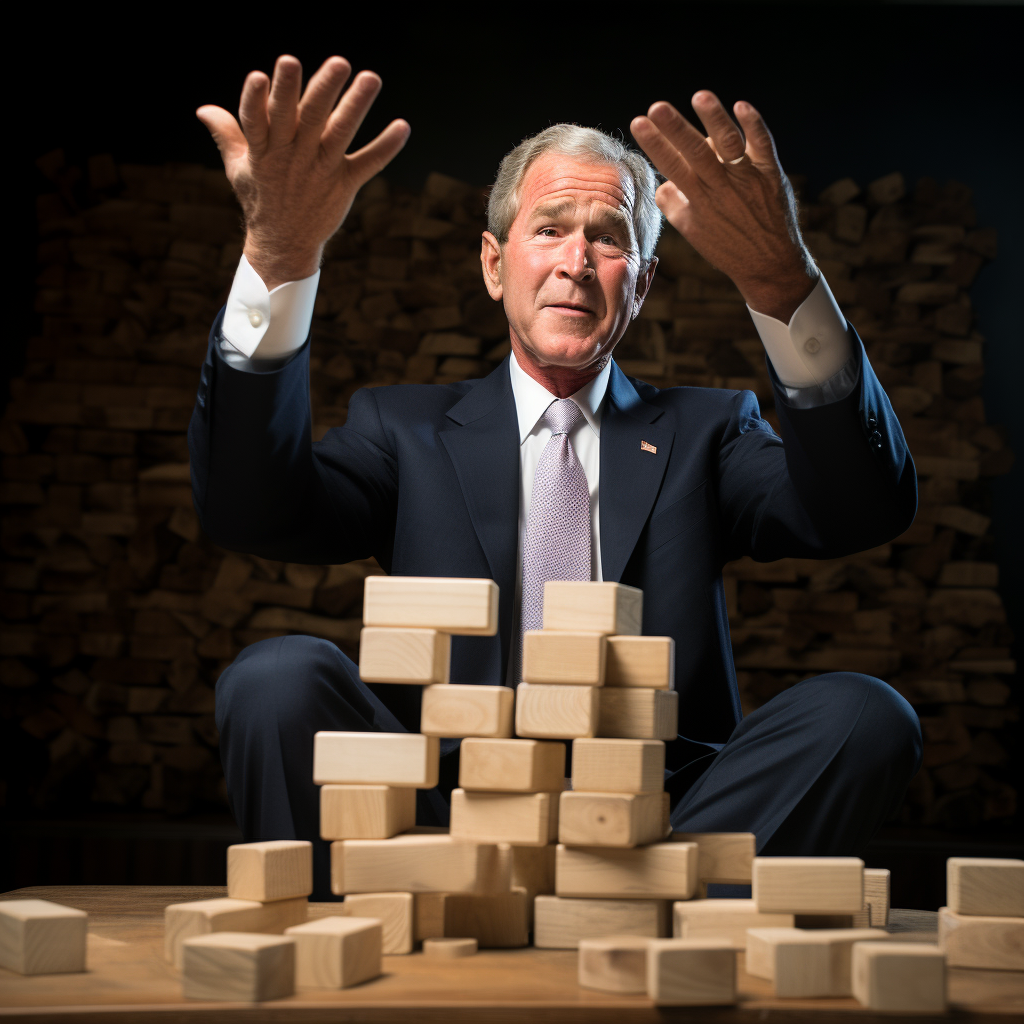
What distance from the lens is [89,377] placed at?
3930 millimetres

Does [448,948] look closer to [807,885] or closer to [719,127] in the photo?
[807,885]

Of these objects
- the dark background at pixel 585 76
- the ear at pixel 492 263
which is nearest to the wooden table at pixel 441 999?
the ear at pixel 492 263

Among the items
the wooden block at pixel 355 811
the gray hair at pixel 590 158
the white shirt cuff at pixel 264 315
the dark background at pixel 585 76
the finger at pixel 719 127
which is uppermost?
the dark background at pixel 585 76

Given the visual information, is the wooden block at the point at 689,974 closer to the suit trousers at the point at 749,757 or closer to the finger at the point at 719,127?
the suit trousers at the point at 749,757

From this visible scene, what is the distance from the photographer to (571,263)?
6.88 feet

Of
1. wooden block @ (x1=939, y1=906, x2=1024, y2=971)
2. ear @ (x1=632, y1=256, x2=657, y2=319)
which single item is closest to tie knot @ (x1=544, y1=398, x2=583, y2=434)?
ear @ (x1=632, y1=256, x2=657, y2=319)

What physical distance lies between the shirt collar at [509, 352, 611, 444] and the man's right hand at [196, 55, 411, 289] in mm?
620

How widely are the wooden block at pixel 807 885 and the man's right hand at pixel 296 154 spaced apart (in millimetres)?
1034

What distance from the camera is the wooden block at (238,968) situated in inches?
42.5

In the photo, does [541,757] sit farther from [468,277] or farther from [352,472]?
[468,277]

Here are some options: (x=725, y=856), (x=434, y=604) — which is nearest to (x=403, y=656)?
(x=434, y=604)

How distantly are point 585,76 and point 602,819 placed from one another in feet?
11.4

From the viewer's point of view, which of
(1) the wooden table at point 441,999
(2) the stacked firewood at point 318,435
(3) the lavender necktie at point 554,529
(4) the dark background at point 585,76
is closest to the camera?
(1) the wooden table at point 441,999

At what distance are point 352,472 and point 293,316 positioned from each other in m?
0.46
